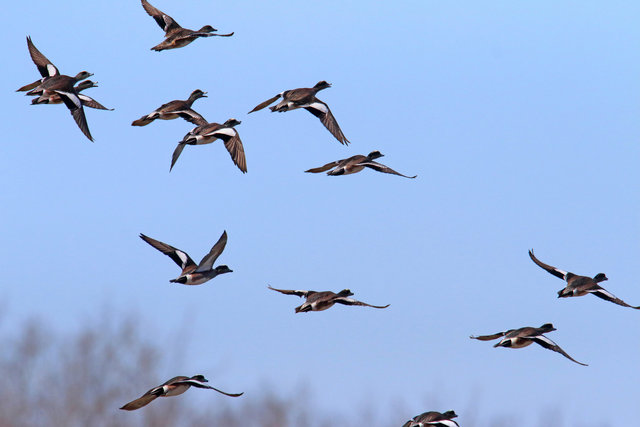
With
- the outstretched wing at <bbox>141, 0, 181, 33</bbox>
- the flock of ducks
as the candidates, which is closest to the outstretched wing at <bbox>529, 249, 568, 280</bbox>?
the flock of ducks

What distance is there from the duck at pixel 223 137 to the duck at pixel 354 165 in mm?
1219

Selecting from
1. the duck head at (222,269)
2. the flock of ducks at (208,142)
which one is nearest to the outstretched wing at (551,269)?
the flock of ducks at (208,142)

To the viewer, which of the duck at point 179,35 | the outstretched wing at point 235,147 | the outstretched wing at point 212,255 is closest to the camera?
the outstretched wing at point 212,255

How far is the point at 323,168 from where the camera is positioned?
16.5 meters

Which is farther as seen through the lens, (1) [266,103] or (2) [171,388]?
(1) [266,103]

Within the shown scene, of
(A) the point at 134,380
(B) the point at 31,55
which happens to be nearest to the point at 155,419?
(A) the point at 134,380

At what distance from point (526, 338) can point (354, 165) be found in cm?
378

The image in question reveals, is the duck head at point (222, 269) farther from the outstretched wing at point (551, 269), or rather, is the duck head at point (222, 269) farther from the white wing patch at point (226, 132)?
the outstretched wing at point (551, 269)

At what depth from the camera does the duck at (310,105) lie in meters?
16.5

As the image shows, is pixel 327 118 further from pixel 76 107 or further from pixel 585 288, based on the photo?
pixel 585 288

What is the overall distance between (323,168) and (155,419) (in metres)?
19.9

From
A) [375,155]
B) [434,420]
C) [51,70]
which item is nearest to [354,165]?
[375,155]

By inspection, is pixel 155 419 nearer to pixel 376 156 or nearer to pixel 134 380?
pixel 134 380

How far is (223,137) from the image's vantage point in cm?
1628
